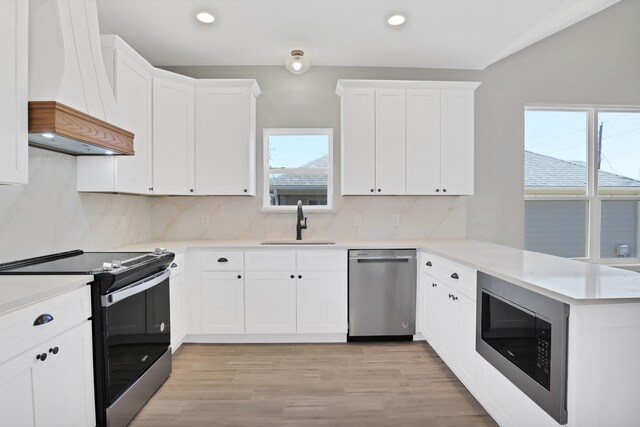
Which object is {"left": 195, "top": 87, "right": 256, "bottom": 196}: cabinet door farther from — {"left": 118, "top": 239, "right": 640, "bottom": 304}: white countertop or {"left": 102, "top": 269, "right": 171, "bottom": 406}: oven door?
{"left": 118, "top": 239, "right": 640, "bottom": 304}: white countertop

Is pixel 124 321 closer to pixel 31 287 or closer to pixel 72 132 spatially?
pixel 31 287

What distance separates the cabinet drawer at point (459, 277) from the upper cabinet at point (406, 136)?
100 centimetres

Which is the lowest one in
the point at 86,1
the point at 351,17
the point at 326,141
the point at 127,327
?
the point at 127,327

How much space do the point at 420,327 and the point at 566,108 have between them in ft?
9.58

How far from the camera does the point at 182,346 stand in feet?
9.94

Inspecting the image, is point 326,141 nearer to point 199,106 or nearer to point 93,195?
point 199,106

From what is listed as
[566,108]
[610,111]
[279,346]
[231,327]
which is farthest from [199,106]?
[610,111]

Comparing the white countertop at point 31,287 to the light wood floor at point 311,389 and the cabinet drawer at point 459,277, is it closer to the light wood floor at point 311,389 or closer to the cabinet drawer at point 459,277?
the light wood floor at point 311,389

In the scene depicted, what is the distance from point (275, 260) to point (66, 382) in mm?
1721

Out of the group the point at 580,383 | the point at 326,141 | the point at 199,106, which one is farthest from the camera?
the point at 326,141

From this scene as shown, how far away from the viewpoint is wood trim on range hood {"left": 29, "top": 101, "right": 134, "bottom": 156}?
5.33 feet

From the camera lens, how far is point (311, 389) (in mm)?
2312

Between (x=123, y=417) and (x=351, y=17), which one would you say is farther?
(x=351, y=17)

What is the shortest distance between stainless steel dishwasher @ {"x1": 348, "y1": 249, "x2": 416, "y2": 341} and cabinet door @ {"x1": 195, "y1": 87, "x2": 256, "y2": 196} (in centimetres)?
132
